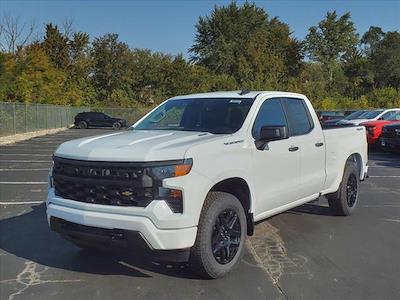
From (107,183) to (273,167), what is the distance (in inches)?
81.8

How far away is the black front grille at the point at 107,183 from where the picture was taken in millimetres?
4488

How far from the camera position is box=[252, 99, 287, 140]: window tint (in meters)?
5.78

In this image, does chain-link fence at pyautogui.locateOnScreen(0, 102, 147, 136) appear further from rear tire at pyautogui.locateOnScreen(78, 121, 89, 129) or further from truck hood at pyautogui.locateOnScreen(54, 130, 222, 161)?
truck hood at pyautogui.locateOnScreen(54, 130, 222, 161)

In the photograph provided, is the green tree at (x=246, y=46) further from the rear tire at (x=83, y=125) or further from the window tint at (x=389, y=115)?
the window tint at (x=389, y=115)

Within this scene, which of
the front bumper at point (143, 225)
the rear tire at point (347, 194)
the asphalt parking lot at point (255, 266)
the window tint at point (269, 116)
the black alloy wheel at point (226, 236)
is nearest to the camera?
the front bumper at point (143, 225)

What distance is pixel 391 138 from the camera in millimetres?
17656

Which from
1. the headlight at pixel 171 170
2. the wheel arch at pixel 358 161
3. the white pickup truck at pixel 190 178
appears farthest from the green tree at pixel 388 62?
the headlight at pixel 171 170

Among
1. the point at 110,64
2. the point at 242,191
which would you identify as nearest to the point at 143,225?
the point at 242,191

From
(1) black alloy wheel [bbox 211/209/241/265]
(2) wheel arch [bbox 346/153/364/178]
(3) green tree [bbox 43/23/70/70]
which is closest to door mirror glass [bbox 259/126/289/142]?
(1) black alloy wheel [bbox 211/209/241/265]

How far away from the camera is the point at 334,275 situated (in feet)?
16.9

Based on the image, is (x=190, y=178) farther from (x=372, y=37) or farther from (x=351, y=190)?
(x=372, y=37)

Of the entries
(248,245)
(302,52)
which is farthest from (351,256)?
(302,52)

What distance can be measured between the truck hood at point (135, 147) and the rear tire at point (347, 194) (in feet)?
10.0

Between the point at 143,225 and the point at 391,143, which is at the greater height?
the point at 143,225
